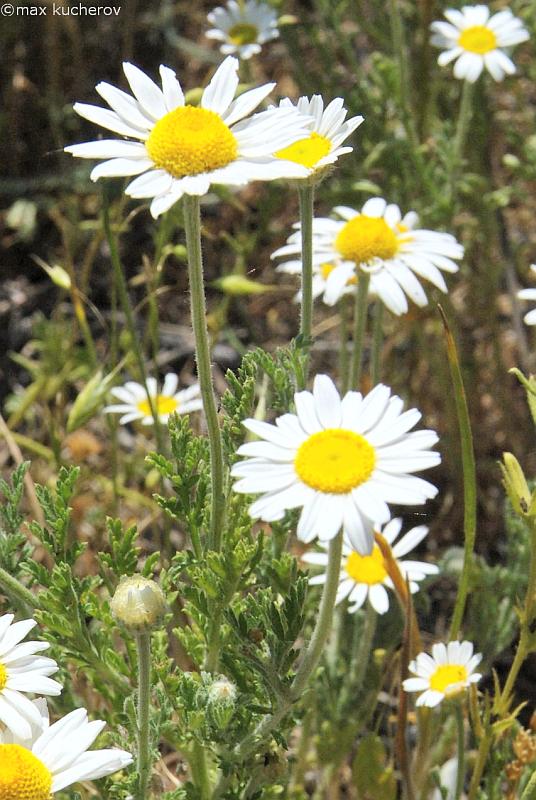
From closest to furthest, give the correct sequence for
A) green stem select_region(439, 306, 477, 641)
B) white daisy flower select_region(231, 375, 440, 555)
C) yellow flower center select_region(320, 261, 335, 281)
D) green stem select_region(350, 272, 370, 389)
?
white daisy flower select_region(231, 375, 440, 555)
green stem select_region(439, 306, 477, 641)
green stem select_region(350, 272, 370, 389)
yellow flower center select_region(320, 261, 335, 281)

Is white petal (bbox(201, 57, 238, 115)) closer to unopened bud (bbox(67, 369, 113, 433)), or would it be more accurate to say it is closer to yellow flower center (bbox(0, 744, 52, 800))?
unopened bud (bbox(67, 369, 113, 433))

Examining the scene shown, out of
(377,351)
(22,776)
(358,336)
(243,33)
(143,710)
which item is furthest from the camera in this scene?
(243,33)

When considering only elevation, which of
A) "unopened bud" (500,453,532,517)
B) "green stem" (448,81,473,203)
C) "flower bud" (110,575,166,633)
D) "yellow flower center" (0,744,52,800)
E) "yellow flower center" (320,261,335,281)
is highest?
"green stem" (448,81,473,203)

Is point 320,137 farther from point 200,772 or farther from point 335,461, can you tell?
point 200,772

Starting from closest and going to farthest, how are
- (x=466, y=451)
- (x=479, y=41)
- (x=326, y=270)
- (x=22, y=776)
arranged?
1. (x=22, y=776)
2. (x=466, y=451)
3. (x=326, y=270)
4. (x=479, y=41)

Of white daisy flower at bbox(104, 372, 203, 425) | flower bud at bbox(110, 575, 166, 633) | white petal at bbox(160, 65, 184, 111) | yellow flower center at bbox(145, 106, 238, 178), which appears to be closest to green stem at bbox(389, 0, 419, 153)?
white daisy flower at bbox(104, 372, 203, 425)

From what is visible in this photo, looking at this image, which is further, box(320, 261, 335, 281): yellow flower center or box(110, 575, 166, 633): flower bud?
box(320, 261, 335, 281): yellow flower center

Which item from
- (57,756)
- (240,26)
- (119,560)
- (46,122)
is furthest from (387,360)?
(57,756)

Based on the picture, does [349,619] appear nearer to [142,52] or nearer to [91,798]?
[91,798]

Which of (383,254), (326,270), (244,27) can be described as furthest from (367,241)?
(244,27)
